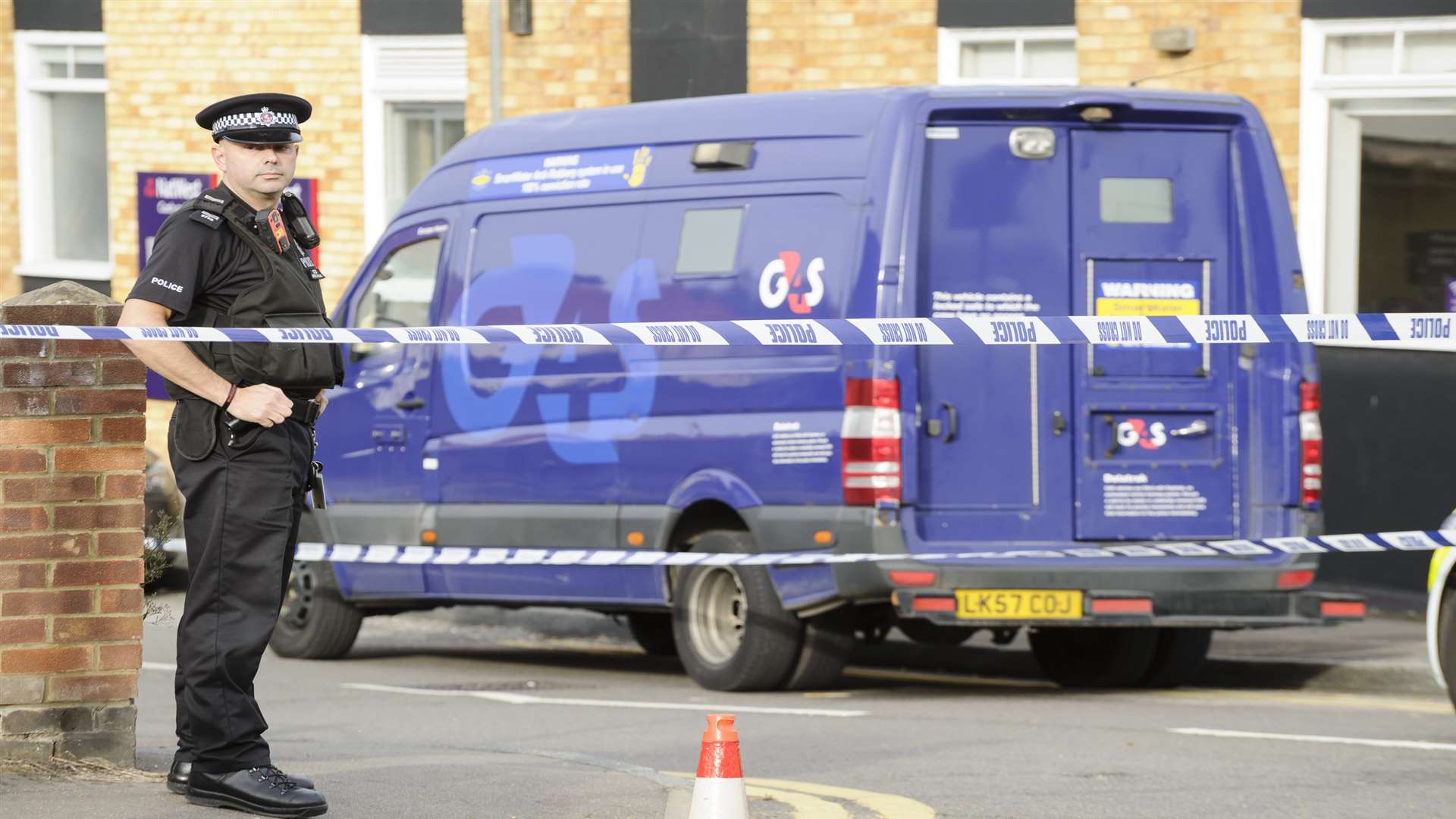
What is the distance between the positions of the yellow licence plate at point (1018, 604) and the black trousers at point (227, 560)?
171 inches

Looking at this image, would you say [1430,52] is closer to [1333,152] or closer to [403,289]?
[1333,152]

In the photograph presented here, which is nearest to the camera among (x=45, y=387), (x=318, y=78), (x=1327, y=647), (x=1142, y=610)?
(x=45, y=387)

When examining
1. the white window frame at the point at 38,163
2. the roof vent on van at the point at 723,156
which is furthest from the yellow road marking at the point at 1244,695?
the white window frame at the point at 38,163

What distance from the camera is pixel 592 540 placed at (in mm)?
10820

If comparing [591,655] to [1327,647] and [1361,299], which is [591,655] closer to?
[1327,647]

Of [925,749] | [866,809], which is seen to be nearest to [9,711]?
[866,809]

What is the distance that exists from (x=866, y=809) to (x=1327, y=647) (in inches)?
239

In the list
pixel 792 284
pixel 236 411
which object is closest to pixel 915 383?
pixel 792 284

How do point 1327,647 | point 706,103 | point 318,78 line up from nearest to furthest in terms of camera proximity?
point 706,103, point 1327,647, point 318,78

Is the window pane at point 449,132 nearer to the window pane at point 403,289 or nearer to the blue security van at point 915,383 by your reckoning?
the window pane at point 403,289

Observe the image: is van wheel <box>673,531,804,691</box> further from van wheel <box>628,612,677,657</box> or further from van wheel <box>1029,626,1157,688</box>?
van wheel <box>628,612,677,657</box>

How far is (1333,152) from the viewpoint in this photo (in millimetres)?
14875

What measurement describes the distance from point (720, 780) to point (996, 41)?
36.9ft

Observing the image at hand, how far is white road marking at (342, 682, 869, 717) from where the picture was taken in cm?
946
